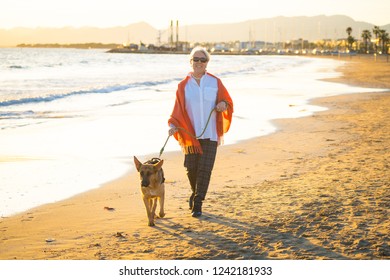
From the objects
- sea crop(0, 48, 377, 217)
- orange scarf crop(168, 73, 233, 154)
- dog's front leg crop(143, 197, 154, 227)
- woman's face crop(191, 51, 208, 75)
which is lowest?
sea crop(0, 48, 377, 217)

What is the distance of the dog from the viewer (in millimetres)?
5293

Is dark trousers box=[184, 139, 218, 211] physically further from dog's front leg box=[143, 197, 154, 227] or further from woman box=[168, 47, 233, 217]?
dog's front leg box=[143, 197, 154, 227]

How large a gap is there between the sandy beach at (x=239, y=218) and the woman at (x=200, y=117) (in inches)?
19.3

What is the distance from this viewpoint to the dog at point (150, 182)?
17.4ft

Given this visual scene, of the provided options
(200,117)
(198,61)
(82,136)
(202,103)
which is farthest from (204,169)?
(82,136)

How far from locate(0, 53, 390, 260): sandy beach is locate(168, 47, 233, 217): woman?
49 cm

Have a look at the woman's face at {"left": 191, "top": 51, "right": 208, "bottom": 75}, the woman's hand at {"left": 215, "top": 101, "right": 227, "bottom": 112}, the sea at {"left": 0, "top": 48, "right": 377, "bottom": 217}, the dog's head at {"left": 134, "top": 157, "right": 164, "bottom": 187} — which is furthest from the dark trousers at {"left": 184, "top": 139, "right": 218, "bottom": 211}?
the sea at {"left": 0, "top": 48, "right": 377, "bottom": 217}

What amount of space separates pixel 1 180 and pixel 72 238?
2839mm

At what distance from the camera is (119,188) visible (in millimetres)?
7141

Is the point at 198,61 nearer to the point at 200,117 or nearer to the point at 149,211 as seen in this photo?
the point at 200,117

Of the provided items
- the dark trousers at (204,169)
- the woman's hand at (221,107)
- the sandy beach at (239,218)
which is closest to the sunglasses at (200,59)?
the woman's hand at (221,107)

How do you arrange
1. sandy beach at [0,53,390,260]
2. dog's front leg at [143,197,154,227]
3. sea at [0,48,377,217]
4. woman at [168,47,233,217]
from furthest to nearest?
sea at [0,48,377,217], woman at [168,47,233,217], dog's front leg at [143,197,154,227], sandy beach at [0,53,390,260]

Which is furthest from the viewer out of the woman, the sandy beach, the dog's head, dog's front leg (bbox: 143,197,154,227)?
the woman
